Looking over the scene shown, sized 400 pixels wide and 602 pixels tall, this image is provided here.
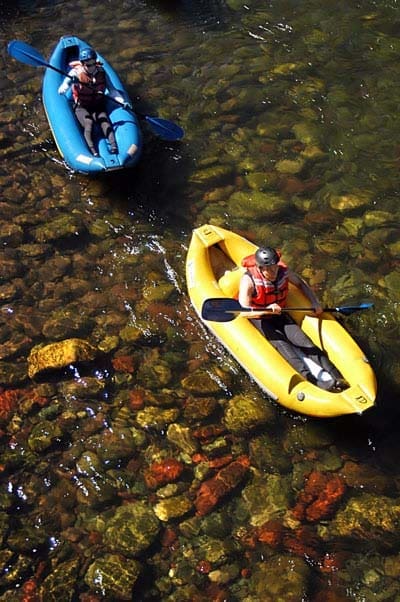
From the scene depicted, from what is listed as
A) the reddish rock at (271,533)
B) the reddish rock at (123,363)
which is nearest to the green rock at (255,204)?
the reddish rock at (123,363)

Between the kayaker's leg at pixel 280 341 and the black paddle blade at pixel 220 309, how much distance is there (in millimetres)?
385

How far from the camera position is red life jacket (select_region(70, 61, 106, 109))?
930cm

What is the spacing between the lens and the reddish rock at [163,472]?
6203 millimetres

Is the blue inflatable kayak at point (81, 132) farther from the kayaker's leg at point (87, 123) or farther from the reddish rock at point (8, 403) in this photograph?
the reddish rock at point (8, 403)

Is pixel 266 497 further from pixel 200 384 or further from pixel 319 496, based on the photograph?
pixel 200 384

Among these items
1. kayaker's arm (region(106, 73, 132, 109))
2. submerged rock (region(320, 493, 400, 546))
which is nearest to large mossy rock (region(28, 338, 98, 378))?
submerged rock (region(320, 493, 400, 546))

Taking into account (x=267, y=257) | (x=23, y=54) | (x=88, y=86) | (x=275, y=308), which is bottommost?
(x=275, y=308)

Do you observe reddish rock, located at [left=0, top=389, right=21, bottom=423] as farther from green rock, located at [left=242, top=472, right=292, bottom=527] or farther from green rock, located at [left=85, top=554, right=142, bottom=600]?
green rock, located at [left=242, top=472, right=292, bottom=527]

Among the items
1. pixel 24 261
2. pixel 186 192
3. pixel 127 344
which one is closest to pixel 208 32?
pixel 186 192

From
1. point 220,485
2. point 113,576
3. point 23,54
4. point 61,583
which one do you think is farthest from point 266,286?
point 23,54

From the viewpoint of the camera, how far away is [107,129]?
925 centimetres

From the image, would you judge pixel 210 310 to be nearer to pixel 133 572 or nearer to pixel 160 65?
pixel 133 572

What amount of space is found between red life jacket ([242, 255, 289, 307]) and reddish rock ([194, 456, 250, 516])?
149 centimetres

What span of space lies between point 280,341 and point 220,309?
0.68 metres
